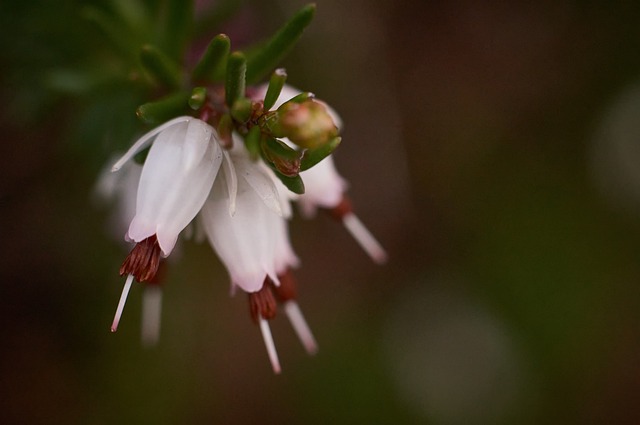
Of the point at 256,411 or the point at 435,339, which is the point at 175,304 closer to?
the point at 256,411

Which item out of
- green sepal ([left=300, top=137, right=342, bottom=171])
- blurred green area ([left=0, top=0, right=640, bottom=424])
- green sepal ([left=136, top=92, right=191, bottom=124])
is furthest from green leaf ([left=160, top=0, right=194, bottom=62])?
blurred green area ([left=0, top=0, right=640, bottom=424])

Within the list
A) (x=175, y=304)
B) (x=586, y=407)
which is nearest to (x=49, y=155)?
(x=175, y=304)

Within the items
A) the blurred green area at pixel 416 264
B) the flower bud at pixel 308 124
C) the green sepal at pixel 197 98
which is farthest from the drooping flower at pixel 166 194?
the blurred green area at pixel 416 264

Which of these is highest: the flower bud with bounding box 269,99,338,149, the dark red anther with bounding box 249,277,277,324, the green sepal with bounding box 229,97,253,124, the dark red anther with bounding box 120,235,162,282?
the flower bud with bounding box 269,99,338,149

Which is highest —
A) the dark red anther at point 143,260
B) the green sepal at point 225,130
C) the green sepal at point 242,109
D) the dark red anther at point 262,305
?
the green sepal at point 242,109

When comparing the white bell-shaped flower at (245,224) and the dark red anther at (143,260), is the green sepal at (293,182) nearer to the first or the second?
the white bell-shaped flower at (245,224)

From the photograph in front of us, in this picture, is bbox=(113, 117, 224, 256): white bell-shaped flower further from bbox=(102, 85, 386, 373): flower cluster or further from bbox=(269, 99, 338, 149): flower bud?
bbox=(269, 99, 338, 149): flower bud

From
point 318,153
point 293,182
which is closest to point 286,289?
point 293,182
